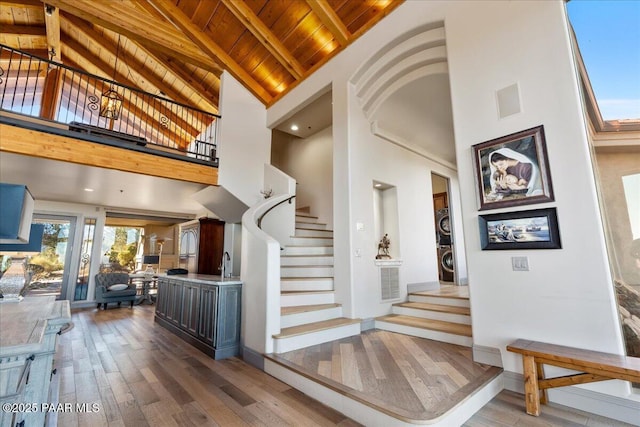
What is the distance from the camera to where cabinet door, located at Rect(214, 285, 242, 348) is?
3.38 metres

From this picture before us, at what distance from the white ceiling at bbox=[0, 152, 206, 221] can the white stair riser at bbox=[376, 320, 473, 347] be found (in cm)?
420

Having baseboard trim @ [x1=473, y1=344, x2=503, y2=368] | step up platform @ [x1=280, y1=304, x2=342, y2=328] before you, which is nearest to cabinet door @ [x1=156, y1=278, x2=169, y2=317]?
step up platform @ [x1=280, y1=304, x2=342, y2=328]

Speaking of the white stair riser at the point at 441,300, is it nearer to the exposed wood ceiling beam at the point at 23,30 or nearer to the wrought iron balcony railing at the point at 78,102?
the wrought iron balcony railing at the point at 78,102

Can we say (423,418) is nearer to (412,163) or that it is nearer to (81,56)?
(412,163)

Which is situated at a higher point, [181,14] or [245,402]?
[181,14]

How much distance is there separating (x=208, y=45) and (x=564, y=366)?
23.8ft

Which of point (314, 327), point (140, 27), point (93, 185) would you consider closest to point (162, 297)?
point (93, 185)

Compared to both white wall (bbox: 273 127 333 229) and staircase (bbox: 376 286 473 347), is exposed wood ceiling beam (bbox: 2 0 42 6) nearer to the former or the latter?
white wall (bbox: 273 127 333 229)

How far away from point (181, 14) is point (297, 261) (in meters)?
5.44

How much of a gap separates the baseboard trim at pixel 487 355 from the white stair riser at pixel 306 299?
6.25ft

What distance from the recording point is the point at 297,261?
4.68 m

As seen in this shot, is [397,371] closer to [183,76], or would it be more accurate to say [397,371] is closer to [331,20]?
[331,20]

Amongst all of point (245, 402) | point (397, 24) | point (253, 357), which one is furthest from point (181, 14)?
point (245, 402)

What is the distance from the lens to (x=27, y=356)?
4.16ft
